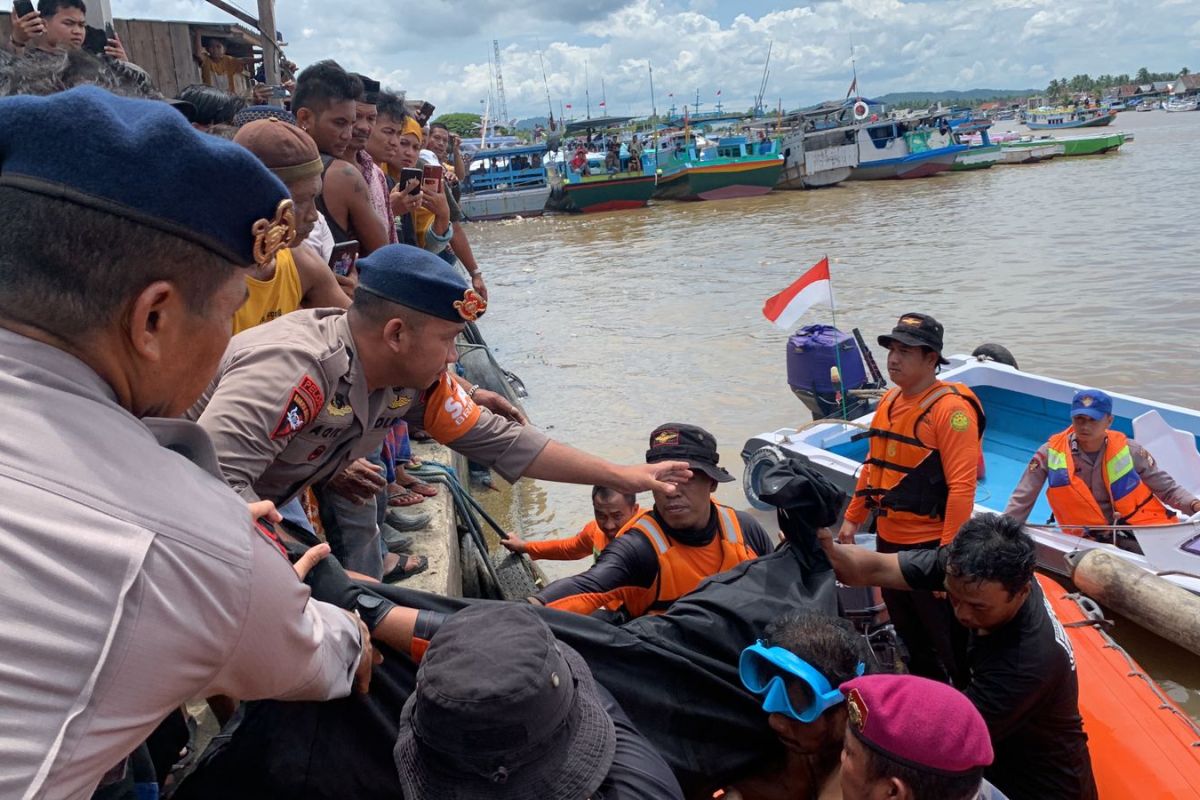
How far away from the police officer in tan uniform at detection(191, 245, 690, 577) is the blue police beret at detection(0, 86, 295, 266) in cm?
105

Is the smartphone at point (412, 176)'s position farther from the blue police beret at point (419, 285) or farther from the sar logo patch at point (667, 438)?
the blue police beret at point (419, 285)

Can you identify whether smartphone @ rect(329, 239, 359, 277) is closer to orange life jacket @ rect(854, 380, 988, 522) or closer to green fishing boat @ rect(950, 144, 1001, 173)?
orange life jacket @ rect(854, 380, 988, 522)

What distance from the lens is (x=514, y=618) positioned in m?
1.45

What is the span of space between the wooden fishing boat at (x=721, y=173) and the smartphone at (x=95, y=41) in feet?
97.3

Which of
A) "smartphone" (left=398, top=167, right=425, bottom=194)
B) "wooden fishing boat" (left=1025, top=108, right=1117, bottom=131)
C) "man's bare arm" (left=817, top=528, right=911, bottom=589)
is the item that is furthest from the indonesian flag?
"wooden fishing boat" (left=1025, top=108, right=1117, bottom=131)

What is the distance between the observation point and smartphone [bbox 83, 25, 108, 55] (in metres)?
5.32

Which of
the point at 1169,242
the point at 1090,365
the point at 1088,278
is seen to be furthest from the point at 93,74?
the point at 1169,242

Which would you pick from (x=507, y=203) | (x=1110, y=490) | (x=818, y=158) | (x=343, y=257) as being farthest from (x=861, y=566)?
(x=818, y=158)

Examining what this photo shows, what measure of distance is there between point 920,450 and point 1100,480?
162cm

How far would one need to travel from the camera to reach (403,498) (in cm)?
414

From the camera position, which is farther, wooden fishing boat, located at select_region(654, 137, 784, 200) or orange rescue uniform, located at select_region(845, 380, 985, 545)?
wooden fishing boat, located at select_region(654, 137, 784, 200)

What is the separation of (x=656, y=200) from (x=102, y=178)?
36.5 m

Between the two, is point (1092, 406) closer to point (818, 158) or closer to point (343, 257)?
point (343, 257)

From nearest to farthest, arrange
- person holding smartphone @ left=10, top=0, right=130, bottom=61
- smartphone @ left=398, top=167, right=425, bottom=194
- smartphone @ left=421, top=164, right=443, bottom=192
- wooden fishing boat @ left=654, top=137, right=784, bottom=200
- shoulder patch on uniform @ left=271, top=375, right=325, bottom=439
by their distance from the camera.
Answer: shoulder patch on uniform @ left=271, top=375, right=325, bottom=439 → person holding smartphone @ left=10, top=0, right=130, bottom=61 → smartphone @ left=398, top=167, right=425, bottom=194 → smartphone @ left=421, top=164, right=443, bottom=192 → wooden fishing boat @ left=654, top=137, right=784, bottom=200
